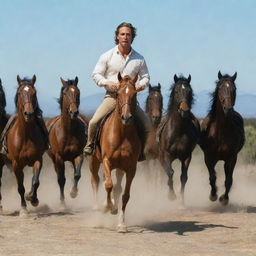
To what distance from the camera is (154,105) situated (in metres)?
19.3

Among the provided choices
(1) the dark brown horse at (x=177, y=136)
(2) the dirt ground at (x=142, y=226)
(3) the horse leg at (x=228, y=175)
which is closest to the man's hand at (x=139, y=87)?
(2) the dirt ground at (x=142, y=226)

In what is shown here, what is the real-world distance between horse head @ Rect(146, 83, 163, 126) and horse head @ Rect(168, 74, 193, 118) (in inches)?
110

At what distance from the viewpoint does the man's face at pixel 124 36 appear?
40.8 feet

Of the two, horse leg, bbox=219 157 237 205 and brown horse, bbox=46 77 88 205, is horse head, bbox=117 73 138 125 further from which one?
horse leg, bbox=219 157 237 205

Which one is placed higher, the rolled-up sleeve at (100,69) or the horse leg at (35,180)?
the rolled-up sleeve at (100,69)

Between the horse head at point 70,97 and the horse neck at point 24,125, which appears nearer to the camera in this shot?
the horse neck at point 24,125

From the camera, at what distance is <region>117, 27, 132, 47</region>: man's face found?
12.4m

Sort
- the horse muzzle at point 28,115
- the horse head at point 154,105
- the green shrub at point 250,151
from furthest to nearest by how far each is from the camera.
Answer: the green shrub at point 250,151
the horse head at point 154,105
the horse muzzle at point 28,115

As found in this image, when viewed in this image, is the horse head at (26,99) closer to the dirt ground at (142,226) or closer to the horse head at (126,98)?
the dirt ground at (142,226)

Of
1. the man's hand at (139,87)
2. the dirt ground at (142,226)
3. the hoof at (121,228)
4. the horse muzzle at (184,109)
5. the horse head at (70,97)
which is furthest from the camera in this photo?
the horse head at (70,97)

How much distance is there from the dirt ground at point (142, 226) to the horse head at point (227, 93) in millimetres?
2222

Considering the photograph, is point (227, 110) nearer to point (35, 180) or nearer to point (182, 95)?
point (182, 95)

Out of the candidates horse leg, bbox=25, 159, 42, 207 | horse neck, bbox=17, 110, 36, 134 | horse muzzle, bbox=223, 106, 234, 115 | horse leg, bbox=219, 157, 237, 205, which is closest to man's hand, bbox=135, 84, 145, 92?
horse neck, bbox=17, 110, 36, 134

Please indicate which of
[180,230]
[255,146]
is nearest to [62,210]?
[180,230]
